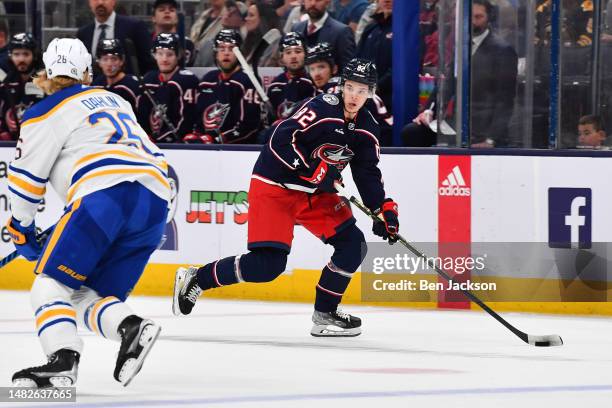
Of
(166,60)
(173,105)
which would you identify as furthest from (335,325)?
(166,60)

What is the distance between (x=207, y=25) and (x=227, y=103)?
1155mm

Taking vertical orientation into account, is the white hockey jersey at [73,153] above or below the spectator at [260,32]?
below

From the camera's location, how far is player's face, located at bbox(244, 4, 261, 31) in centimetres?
866

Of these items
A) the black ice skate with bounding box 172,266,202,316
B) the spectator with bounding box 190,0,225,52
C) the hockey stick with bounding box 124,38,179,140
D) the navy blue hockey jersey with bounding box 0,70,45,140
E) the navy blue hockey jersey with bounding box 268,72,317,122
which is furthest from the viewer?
the spectator with bounding box 190,0,225,52

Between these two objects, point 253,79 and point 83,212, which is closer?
point 83,212

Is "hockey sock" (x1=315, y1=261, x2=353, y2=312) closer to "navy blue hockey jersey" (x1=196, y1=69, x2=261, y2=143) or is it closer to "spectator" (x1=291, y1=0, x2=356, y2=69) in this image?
"navy blue hockey jersey" (x1=196, y1=69, x2=261, y2=143)

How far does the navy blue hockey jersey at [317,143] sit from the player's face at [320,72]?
5.50ft

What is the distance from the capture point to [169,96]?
833 cm

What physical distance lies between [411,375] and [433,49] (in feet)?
9.66

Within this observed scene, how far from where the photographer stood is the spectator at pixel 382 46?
26.1 feet

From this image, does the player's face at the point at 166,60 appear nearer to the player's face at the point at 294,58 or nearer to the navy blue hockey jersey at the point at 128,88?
the navy blue hockey jersey at the point at 128,88

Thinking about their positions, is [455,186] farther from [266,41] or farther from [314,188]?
[266,41]

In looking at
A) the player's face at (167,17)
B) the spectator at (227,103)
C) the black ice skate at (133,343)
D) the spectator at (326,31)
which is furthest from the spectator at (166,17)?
the black ice skate at (133,343)

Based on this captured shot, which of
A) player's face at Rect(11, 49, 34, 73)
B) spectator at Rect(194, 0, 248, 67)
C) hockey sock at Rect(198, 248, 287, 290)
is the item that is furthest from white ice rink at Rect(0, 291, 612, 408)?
spectator at Rect(194, 0, 248, 67)
